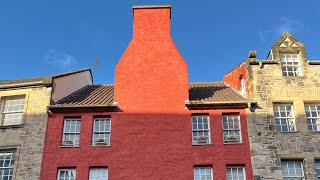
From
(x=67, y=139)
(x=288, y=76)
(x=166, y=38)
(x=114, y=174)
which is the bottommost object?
(x=114, y=174)

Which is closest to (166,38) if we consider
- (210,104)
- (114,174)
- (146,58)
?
(146,58)

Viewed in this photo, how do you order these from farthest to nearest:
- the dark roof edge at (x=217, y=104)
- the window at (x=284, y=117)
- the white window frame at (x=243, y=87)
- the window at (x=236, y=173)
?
1. the white window frame at (x=243, y=87)
2. the dark roof edge at (x=217, y=104)
3. the window at (x=284, y=117)
4. the window at (x=236, y=173)

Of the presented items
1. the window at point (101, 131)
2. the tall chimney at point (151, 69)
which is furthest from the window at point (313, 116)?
the window at point (101, 131)

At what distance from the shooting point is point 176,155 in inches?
1025

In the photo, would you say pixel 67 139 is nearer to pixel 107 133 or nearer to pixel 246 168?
pixel 107 133

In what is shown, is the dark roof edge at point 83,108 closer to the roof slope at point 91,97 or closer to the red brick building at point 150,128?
the red brick building at point 150,128

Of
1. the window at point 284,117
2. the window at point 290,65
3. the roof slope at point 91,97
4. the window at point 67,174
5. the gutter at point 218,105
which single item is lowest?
the window at point 67,174

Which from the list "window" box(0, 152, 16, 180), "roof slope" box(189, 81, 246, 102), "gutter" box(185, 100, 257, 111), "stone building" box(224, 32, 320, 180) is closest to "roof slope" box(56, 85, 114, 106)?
"window" box(0, 152, 16, 180)

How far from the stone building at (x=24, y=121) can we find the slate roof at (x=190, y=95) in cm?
112

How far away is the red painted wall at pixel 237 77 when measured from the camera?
29263mm

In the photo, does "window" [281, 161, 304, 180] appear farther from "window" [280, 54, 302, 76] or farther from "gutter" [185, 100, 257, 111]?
"window" [280, 54, 302, 76]

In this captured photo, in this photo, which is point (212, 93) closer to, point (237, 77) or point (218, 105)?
point (237, 77)

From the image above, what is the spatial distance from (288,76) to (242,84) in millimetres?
3071

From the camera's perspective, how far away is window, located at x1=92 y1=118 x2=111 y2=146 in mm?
26766
